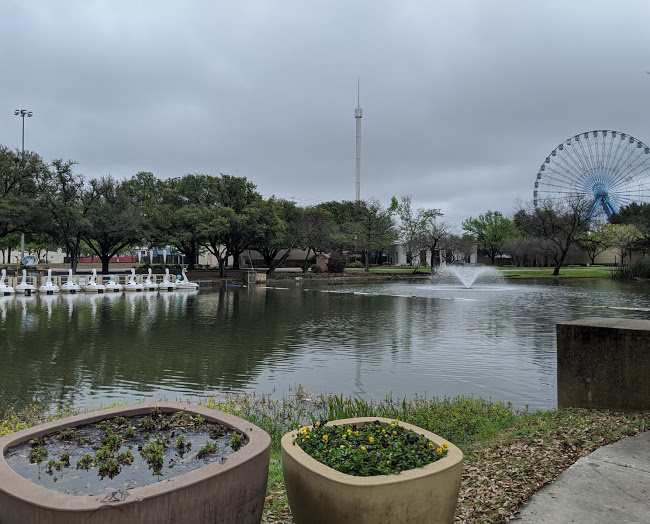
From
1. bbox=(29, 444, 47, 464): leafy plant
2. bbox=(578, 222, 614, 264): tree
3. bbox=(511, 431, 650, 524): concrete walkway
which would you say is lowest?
bbox=(511, 431, 650, 524): concrete walkway

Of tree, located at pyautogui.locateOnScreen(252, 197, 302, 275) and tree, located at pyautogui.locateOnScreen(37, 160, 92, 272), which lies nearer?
tree, located at pyautogui.locateOnScreen(37, 160, 92, 272)

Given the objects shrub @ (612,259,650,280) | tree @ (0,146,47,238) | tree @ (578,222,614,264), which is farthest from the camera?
tree @ (578,222,614,264)

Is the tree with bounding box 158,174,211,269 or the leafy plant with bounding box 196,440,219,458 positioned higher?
the tree with bounding box 158,174,211,269

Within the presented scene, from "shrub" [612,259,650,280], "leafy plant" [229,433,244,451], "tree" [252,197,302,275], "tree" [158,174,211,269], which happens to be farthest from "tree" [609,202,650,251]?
"leafy plant" [229,433,244,451]

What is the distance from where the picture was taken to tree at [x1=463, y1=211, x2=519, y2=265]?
88.1 m

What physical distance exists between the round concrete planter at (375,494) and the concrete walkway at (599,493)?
3.24 feet

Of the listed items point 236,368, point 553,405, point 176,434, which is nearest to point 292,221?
point 236,368

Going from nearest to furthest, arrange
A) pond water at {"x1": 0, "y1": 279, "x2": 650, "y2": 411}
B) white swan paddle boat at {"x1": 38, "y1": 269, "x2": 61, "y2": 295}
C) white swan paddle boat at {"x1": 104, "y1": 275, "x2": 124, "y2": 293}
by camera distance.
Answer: pond water at {"x1": 0, "y1": 279, "x2": 650, "y2": 411}, white swan paddle boat at {"x1": 38, "y1": 269, "x2": 61, "y2": 295}, white swan paddle boat at {"x1": 104, "y1": 275, "x2": 124, "y2": 293}

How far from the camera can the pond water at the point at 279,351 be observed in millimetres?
9758

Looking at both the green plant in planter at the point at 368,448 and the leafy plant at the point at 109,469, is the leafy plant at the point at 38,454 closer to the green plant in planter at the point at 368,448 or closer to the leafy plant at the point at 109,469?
the leafy plant at the point at 109,469

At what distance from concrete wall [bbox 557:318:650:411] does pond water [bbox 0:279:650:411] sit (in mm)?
1734

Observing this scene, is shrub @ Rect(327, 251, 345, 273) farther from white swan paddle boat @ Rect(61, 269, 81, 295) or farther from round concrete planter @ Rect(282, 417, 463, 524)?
round concrete planter @ Rect(282, 417, 463, 524)

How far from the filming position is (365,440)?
370 centimetres

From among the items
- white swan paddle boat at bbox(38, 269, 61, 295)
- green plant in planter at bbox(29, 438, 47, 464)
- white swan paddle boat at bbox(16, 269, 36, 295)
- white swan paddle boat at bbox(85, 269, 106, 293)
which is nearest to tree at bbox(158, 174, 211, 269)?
white swan paddle boat at bbox(85, 269, 106, 293)
